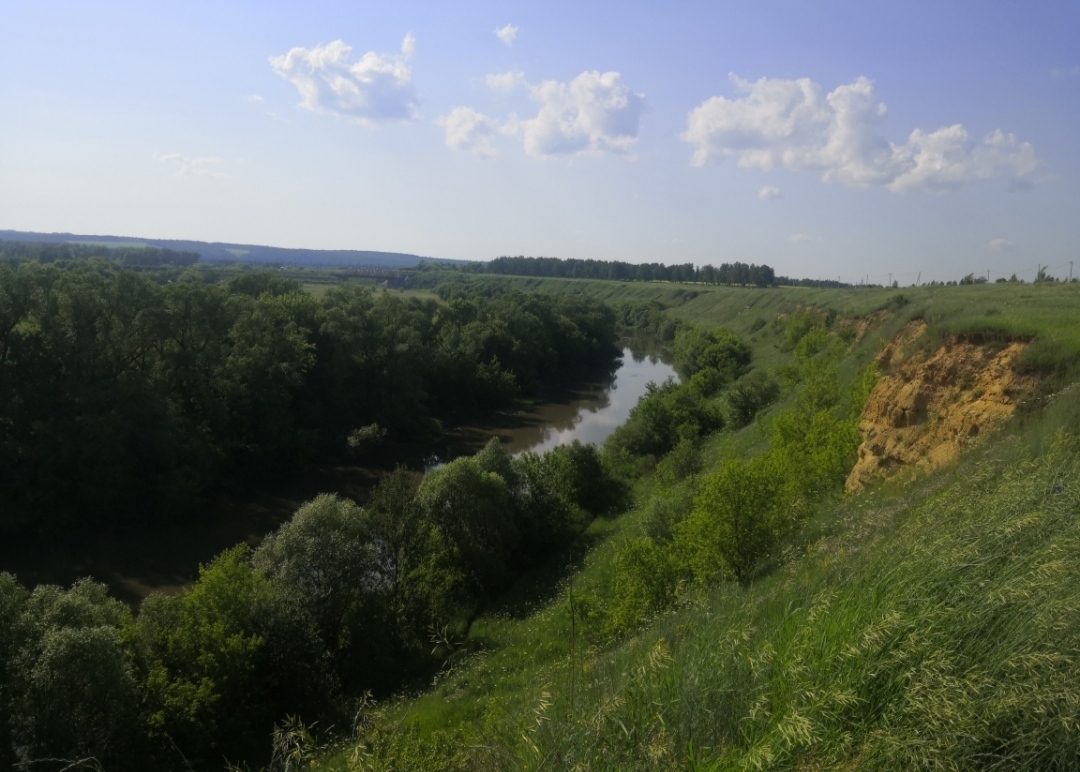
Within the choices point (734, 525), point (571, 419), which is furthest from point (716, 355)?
point (734, 525)

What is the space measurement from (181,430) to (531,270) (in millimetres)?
153313

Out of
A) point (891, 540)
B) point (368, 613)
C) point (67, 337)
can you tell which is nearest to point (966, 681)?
A: point (891, 540)

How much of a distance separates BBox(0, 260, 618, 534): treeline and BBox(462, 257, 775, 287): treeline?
106 metres

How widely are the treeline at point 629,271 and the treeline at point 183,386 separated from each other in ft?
348

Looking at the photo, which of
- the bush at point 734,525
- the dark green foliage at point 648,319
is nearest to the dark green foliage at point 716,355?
the dark green foliage at point 648,319

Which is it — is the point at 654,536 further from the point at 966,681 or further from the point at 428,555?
the point at 966,681

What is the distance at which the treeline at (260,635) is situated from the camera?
1063 cm

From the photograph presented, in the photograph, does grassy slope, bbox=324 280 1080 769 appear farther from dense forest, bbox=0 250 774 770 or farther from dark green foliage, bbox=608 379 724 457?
dark green foliage, bbox=608 379 724 457

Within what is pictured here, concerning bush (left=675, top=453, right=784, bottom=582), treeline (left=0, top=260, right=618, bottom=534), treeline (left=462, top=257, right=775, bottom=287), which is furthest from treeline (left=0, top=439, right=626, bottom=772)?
treeline (left=462, top=257, right=775, bottom=287)

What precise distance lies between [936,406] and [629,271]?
15406 centimetres

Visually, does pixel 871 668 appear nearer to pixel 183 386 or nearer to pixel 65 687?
pixel 65 687

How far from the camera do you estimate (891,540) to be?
5746mm

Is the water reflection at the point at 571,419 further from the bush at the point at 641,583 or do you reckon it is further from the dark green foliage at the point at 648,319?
the bush at the point at 641,583

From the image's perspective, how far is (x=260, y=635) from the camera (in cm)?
1371
